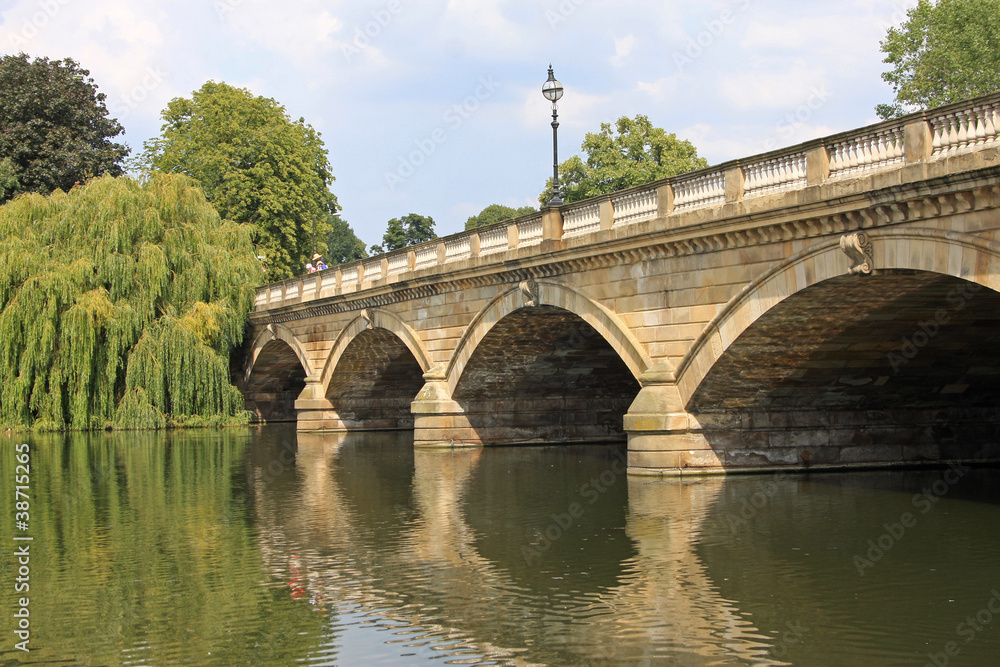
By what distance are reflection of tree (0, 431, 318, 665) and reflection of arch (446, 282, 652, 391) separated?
6247 millimetres

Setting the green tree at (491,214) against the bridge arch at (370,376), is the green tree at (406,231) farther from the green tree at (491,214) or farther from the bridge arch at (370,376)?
the bridge arch at (370,376)

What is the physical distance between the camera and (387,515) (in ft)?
48.0

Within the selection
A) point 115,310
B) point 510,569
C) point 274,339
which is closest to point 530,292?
point 510,569

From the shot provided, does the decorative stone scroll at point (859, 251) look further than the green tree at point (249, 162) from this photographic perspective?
No

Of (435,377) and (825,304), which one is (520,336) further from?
(825,304)

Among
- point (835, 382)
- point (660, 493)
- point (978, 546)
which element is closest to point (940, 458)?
point (835, 382)

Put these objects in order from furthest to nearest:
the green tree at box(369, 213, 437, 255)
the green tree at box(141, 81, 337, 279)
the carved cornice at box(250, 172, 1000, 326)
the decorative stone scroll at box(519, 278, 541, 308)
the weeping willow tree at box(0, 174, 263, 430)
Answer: the green tree at box(369, 213, 437, 255)
the green tree at box(141, 81, 337, 279)
the weeping willow tree at box(0, 174, 263, 430)
the decorative stone scroll at box(519, 278, 541, 308)
the carved cornice at box(250, 172, 1000, 326)

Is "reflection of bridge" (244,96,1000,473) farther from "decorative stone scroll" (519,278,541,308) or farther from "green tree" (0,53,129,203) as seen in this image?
"green tree" (0,53,129,203)

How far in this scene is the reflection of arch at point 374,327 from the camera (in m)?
25.9

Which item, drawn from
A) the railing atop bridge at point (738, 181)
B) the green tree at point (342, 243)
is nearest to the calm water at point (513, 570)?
the railing atop bridge at point (738, 181)

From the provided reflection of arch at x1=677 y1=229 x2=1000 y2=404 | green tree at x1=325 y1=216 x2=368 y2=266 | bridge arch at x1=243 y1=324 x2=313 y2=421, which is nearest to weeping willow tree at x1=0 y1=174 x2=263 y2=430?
bridge arch at x1=243 y1=324 x2=313 y2=421

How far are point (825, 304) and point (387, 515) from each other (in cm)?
652

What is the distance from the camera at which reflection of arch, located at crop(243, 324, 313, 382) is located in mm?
33312

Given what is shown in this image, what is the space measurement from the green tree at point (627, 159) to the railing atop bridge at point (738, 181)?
78.7ft
